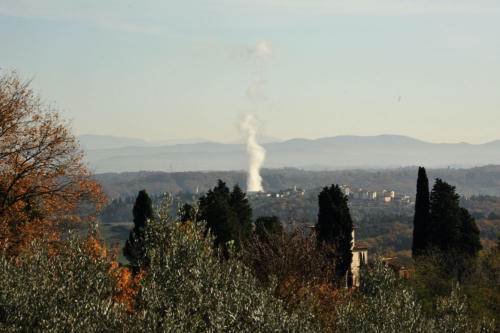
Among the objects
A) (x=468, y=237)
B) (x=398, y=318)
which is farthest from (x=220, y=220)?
(x=398, y=318)

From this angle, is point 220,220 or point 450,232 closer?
point 220,220

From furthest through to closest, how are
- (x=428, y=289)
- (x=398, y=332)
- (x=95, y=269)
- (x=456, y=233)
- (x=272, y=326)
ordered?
(x=456, y=233) → (x=428, y=289) → (x=95, y=269) → (x=398, y=332) → (x=272, y=326)

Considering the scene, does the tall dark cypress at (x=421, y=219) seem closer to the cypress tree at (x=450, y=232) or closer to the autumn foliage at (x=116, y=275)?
the cypress tree at (x=450, y=232)

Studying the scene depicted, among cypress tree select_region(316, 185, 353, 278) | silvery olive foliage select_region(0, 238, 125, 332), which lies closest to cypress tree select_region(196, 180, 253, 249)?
cypress tree select_region(316, 185, 353, 278)

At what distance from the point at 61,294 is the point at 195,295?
4.11m

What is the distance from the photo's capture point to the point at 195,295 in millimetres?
16547

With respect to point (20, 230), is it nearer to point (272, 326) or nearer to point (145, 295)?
point (145, 295)

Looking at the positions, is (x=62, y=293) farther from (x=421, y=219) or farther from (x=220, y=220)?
(x=421, y=219)

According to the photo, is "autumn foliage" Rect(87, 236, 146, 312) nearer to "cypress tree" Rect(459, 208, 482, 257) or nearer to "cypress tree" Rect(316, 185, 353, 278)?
"cypress tree" Rect(316, 185, 353, 278)

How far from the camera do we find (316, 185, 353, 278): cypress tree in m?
51.2

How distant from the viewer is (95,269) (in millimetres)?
17703

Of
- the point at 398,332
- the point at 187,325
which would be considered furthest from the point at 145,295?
the point at 398,332

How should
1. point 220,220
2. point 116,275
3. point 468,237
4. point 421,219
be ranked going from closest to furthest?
point 116,275, point 220,220, point 468,237, point 421,219

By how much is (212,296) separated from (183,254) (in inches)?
88.0
